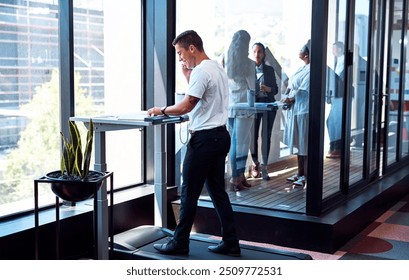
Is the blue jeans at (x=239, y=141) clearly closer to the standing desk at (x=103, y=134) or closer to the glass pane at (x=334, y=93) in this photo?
the glass pane at (x=334, y=93)

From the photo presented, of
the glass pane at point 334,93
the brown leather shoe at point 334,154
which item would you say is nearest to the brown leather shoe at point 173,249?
the glass pane at point 334,93

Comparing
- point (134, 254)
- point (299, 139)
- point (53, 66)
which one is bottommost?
point (134, 254)

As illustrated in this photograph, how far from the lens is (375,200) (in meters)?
5.05

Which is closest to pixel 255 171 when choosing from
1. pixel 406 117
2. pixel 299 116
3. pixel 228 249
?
pixel 299 116

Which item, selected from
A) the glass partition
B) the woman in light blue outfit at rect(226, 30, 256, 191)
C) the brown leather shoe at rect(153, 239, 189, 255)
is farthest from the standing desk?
the glass partition

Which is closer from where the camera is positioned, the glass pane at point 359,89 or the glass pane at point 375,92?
the glass pane at point 359,89

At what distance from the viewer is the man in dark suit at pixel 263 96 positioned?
4.50m

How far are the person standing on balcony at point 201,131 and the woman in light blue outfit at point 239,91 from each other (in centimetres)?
100

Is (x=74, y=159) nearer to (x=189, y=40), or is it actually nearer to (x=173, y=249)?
(x=173, y=249)

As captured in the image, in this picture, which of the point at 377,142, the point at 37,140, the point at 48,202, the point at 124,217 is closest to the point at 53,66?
the point at 37,140

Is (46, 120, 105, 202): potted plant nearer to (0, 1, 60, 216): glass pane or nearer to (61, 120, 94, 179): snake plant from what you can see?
(61, 120, 94, 179): snake plant

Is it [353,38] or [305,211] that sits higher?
[353,38]

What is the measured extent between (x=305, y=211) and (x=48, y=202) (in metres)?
1.87
